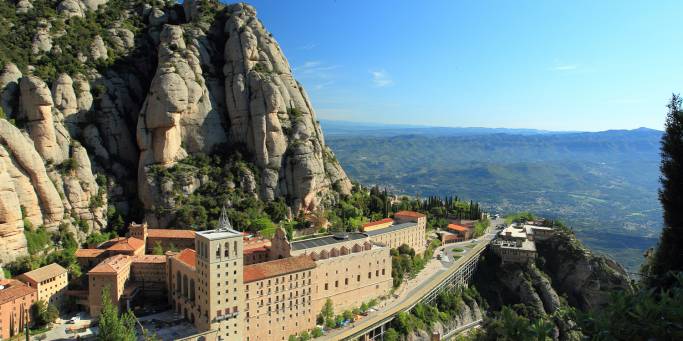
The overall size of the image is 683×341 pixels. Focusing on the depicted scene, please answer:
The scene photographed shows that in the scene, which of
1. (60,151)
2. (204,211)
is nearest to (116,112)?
(60,151)

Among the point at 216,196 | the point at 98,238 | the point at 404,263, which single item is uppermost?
the point at 216,196

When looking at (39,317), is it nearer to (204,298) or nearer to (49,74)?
(204,298)

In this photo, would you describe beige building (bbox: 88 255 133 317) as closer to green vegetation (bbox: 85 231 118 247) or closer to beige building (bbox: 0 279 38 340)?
beige building (bbox: 0 279 38 340)

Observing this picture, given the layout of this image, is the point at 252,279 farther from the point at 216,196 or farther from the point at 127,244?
the point at 216,196

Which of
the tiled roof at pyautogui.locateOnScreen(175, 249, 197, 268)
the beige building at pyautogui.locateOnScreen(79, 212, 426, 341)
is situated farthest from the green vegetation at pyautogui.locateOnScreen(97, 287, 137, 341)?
the tiled roof at pyautogui.locateOnScreen(175, 249, 197, 268)

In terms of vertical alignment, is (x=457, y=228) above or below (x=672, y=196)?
below

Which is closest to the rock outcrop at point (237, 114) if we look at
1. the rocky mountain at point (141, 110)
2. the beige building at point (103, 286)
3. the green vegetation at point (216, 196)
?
the rocky mountain at point (141, 110)

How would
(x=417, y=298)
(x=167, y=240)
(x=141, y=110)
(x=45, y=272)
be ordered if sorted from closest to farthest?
(x=45, y=272) < (x=417, y=298) < (x=167, y=240) < (x=141, y=110)

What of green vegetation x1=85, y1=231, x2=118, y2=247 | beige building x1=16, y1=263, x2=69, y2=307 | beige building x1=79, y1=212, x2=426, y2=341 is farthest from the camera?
green vegetation x1=85, y1=231, x2=118, y2=247

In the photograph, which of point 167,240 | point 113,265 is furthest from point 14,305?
Answer: point 167,240
